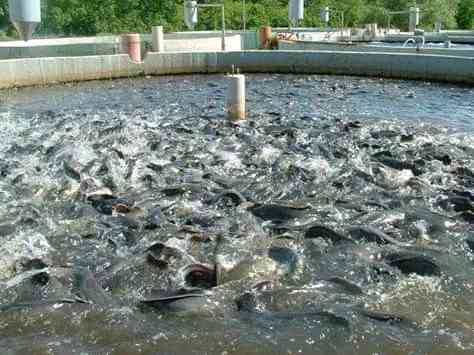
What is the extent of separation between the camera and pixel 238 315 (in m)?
5.52

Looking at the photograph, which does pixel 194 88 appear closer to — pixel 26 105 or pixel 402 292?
pixel 26 105

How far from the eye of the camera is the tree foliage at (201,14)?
3788cm

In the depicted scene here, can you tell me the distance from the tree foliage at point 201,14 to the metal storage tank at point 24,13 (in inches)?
1168

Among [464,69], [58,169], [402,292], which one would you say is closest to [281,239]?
[402,292]

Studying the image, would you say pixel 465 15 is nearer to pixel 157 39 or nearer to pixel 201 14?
pixel 201 14

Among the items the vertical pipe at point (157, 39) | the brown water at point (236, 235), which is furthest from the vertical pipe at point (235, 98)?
the vertical pipe at point (157, 39)

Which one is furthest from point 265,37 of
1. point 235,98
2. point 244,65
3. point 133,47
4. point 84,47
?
point 235,98

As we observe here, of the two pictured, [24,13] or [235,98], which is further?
[235,98]

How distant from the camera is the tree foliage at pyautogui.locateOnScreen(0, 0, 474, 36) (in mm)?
37875

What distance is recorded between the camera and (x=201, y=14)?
40406mm

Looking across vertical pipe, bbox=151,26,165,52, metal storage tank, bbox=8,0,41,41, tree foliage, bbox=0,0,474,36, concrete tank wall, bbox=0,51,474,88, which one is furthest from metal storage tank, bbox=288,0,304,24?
metal storage tank, bbox=8,0,41,41

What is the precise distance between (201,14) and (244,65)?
18713 millimetres

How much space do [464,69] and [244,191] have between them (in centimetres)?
1346

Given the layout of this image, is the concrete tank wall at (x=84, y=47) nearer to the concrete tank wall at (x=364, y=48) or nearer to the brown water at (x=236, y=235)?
the concrete tank wall at (x=364, y=48)
